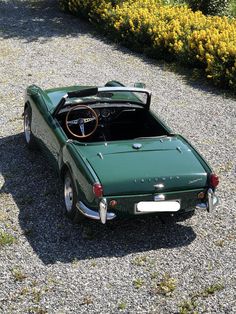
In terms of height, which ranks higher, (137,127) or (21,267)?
(137,127)

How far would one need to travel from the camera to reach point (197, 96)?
11016 millimetres

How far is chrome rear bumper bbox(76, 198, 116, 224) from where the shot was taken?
5.83 m

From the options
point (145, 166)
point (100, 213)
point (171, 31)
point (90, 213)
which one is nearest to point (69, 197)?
point (90, 213)

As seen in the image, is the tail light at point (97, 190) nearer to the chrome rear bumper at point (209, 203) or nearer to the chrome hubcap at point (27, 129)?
the chrome rear bumper at point (209, 203)

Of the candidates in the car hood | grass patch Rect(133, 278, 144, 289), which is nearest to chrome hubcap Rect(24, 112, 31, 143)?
the car hood

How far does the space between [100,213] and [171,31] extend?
8.35m

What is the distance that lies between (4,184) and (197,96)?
4.99 metres

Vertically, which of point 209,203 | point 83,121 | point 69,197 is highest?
point 83,121

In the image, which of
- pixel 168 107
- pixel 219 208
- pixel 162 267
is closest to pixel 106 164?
pixel 162 267

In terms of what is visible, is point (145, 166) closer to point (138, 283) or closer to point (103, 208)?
point (103, 208)

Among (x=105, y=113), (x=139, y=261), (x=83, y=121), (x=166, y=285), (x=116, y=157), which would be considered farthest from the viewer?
(x=105, y=113)

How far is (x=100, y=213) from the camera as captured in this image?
5.86 metres

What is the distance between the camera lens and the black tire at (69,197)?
20.7 feet

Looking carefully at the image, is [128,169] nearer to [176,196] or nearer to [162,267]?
[176,196]
